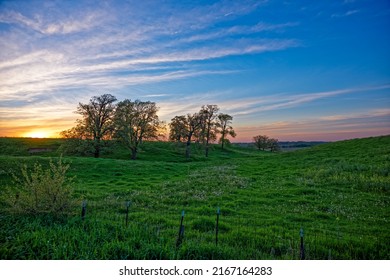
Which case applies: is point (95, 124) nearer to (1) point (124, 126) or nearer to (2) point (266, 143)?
(1) point (124, 126)

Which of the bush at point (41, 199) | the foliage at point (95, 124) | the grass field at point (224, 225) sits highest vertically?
the foliage at point (95, 124)

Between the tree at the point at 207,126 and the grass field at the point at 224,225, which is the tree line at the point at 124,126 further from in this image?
the grass field at the point at 224,225

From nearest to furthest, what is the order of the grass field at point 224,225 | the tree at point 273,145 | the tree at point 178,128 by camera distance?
the grass field at point 224,225 → the tree at point 178,128 → the tree at point 273,145

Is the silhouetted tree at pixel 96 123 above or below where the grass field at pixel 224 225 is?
above

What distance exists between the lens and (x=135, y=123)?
5156 centimetres

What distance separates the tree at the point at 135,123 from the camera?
48750 millimetres

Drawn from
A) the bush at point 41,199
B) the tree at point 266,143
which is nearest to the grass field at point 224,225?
the bush at point 41,199

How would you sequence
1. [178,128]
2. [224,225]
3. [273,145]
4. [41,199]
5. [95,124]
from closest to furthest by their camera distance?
1. [41,199]
2. [224,225]
3. [95,124]
4. [178,128]
5. [273,145]

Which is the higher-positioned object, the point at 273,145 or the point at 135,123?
the point at 135,123

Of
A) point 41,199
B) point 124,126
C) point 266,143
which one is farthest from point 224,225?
point 266,143

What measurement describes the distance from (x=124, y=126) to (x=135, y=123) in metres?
3.18

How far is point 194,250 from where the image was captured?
6648mm
